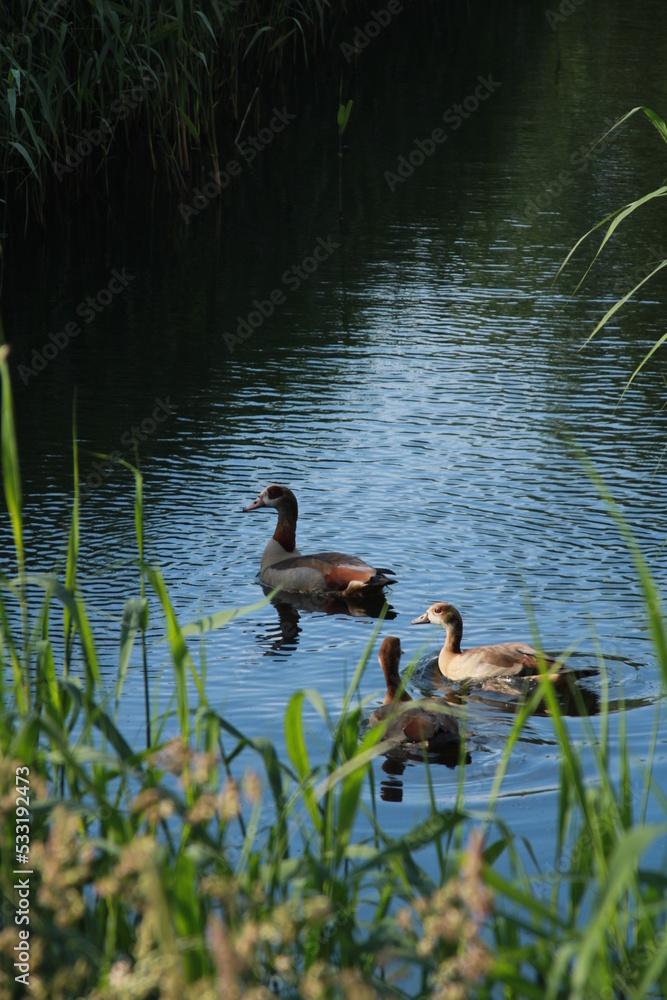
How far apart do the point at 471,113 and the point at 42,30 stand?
27.4ft

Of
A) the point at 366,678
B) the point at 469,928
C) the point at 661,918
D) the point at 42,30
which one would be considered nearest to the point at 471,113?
the point at 42,30

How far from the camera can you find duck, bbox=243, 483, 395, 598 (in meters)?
6.73

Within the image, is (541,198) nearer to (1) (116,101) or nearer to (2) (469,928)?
(1) (116,101)

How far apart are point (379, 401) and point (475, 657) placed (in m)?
3.98

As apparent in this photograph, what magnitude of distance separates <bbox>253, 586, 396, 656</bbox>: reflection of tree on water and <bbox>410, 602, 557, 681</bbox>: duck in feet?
2.07

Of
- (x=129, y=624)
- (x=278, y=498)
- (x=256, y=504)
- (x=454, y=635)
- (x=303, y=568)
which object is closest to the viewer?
(x=129, y=624)

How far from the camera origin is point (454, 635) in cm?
599

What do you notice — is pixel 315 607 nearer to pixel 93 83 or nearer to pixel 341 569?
pixel 341 569

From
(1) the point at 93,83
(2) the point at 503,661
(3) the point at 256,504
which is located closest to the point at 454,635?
(2) the point at 503,661

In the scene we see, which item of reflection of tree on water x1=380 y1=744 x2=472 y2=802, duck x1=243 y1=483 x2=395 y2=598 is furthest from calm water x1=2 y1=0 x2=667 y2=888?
duck x1=243 y1=483 x2=395 y2=598

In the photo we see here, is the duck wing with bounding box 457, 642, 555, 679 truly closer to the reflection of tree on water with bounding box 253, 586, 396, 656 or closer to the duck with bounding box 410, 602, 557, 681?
the duck with bounding box 410, 602, 557, 681

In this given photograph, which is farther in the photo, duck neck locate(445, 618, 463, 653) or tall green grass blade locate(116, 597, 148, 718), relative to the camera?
duck neck locate(445, 618, 463, 653)

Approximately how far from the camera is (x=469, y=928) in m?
1.81

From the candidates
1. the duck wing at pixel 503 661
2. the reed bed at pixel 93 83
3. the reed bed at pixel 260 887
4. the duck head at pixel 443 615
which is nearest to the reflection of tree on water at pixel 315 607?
the duck head at pixel 443 615
